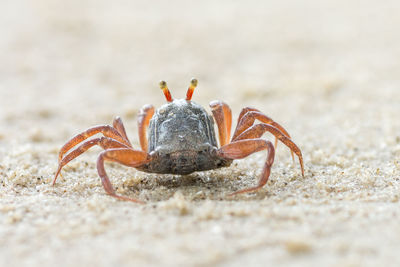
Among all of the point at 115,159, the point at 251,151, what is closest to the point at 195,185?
the point at 251,151

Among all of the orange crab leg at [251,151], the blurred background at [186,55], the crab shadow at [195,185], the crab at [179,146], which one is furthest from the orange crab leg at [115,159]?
the blurred background at [186,55]

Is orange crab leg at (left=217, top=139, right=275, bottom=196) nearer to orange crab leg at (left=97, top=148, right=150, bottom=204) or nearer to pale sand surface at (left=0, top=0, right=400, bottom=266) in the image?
pale sand surface at (left=0, top=0, right=400, bottom=266)

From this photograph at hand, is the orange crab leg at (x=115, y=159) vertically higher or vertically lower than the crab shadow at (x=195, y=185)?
Answer: higher

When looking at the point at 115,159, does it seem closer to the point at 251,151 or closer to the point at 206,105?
the point at 251,151

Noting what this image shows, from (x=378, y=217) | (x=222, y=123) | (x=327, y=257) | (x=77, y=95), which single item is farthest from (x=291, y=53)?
(x=327, y=257)

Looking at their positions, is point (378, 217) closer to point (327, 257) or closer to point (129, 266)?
point (327, 257)

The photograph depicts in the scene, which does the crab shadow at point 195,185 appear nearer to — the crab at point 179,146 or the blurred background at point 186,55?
the crab at point 179,146
